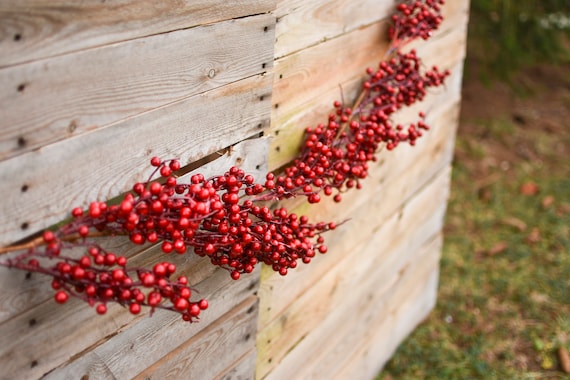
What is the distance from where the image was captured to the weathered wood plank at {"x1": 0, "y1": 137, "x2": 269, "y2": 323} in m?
1.21

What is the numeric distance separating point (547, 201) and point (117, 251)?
13.6 ft

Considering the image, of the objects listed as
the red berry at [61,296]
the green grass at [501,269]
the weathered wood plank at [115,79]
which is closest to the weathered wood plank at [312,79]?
the weathered wood plank at [115,79]

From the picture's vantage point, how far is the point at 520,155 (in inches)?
218

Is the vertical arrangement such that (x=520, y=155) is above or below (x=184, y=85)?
below

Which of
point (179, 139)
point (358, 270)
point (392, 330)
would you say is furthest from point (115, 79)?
point (392, 330)

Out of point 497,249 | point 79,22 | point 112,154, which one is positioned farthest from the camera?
point 497,249

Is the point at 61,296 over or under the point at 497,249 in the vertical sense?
over

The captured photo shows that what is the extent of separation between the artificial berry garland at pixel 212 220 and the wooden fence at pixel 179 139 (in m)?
0.06

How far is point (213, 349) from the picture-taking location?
6.08 ft

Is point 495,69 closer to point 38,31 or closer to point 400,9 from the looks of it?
point 400,9

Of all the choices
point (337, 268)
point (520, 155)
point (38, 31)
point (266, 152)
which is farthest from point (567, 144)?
point (38, 31)

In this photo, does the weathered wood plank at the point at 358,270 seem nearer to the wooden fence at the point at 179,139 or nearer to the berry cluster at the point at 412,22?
the wooden fence at the point at 179,139

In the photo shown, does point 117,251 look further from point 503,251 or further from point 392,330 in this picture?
point 503,251

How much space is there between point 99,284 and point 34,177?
0.74 feet
